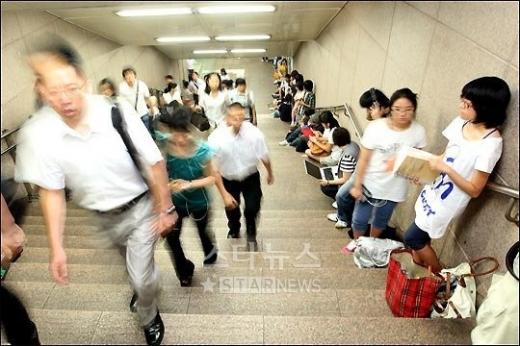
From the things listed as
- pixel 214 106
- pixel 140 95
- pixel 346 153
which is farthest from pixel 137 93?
pixel 346 153

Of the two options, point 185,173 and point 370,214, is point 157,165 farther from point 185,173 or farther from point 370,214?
point 370,214

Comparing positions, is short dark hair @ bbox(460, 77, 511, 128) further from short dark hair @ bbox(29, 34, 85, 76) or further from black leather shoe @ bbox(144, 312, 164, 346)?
black leather shoe @ bbox(144, 312, 164, 346)

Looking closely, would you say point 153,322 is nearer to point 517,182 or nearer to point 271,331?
point 271,331

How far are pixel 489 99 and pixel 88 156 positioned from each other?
1.94 meters

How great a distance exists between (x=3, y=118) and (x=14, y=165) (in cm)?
25

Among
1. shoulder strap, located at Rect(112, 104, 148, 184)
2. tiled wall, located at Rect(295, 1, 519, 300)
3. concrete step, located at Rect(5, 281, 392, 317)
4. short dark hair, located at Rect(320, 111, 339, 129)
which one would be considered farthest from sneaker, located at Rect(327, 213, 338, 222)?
shoulder strap, located at Rect(112, 104, 148, 184)

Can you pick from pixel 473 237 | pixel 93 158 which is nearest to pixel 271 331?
pixel 93 158

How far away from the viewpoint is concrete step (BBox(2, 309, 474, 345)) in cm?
154

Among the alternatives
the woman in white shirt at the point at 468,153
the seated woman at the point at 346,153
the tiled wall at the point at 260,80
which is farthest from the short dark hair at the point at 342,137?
the tiled wall at the point at 260,80

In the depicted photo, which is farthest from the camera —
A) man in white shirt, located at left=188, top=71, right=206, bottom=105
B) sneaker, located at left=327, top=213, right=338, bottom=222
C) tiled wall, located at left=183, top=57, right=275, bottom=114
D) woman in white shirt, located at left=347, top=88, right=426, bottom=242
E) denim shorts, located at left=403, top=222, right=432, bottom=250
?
tiled wall, located at left=183, top=57, right=275, bottom=114

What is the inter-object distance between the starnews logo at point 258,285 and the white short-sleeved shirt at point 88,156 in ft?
3.45

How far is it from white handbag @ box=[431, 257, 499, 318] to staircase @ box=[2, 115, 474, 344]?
0.14 m

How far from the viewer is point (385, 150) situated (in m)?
2.28

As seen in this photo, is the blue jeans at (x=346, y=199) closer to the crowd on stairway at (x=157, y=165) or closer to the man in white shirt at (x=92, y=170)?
the crowd on stairway at (x=157, y=165)
